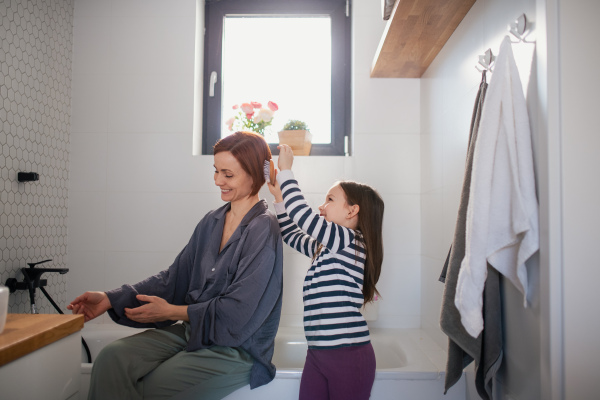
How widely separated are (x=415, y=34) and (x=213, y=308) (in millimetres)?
Answer: 1221

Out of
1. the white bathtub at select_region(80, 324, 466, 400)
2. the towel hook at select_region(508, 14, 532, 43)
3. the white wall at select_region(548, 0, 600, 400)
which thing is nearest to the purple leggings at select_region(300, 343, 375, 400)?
the white bathtub at select_region(80, 324, 466, 400)

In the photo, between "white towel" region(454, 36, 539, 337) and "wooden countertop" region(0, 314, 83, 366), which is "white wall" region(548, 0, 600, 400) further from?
"wooden countertop" region(0, 314, 83, 366)

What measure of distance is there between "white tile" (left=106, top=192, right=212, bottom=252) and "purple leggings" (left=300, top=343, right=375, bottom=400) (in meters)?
1.06

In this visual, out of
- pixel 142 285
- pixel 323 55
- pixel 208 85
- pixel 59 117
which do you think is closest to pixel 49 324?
pixel 142 285

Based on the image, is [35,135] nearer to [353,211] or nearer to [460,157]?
[353,211]

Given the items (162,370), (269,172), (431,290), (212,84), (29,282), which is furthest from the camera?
(212,84)

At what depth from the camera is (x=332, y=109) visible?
2.41 metres

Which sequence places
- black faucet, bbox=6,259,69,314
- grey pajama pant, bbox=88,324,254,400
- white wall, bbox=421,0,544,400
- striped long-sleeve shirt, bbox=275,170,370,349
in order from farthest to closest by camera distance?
black faucet, bbox=6,259,69,314 → striped long-sleeve shirt, bbox=275,170,370,349 → grey pajama pant, bbox=88,324,254,400 → white wall, bbox=421,0,544,400

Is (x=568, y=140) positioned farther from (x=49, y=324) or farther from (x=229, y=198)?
(x=49, y=324)

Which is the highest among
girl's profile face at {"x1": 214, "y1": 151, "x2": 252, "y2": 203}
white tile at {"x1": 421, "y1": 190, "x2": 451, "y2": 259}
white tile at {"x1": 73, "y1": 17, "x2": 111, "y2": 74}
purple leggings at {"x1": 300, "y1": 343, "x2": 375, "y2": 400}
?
white tile at {"x1": 73, "y1": 17, "x2": 111, "y2": 74}

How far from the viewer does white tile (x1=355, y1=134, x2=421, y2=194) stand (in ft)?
7.33

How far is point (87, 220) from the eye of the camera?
7.32 feet

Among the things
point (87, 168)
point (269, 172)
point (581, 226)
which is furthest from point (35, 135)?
point (581, 226)

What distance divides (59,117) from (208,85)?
71 cm
